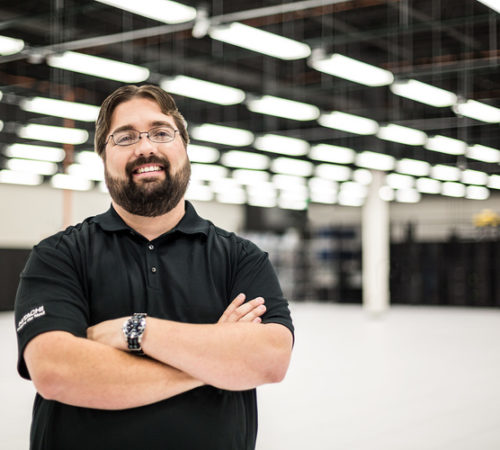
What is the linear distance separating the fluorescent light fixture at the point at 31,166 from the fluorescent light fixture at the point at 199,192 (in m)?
3.85

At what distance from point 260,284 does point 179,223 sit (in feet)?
0.87

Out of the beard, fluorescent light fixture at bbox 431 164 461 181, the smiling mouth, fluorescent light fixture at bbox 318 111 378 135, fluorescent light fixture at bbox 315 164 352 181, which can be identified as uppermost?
fluorescent light fixture at bbox 315 164 352 181

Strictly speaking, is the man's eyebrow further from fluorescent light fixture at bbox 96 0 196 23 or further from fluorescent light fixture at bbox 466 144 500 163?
fluorescent light fixture at bbox 466 144 500 163

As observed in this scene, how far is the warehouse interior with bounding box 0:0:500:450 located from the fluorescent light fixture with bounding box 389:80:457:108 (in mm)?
26

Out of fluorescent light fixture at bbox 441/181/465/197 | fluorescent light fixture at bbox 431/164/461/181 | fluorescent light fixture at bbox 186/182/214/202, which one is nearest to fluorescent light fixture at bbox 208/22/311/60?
fluorescent light fixture at bbox 431/164/461/181

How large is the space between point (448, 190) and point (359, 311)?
19.0 ft

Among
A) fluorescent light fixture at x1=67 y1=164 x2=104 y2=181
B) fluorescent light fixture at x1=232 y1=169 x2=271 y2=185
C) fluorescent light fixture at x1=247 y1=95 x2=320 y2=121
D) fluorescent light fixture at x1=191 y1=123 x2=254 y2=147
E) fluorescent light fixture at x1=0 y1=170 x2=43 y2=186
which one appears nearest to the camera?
fluorescent light fixture at x1=247 y1=95 x2=320 y2=121

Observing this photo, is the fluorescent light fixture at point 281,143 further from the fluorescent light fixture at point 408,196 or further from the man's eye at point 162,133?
the fluorescent light fixture at point 408,196

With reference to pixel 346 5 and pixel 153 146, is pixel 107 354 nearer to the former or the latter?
pixel 153 146

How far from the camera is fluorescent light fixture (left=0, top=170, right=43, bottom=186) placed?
17.8 meters

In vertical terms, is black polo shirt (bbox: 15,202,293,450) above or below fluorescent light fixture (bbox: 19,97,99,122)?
below

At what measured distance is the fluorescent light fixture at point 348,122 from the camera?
10448mm

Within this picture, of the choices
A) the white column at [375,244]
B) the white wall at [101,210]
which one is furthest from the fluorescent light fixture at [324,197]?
the white column at [375,244]

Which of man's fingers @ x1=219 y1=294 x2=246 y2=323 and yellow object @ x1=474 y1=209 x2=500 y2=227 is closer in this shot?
man's fingers @ x1=219 y1=294 x2=246 y2=323
